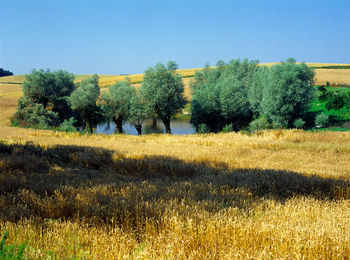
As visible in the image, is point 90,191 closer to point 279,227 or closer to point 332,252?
point 279,227

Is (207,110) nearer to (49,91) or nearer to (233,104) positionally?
(233,104)

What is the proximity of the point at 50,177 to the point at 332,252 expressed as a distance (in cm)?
843

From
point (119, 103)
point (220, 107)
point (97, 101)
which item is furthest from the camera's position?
point (97, 101)

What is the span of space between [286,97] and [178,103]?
59.3 feet

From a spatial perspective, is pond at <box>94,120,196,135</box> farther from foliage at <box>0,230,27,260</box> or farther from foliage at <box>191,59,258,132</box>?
foliage at <box>0,230,27,260</box>

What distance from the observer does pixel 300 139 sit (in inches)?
1064

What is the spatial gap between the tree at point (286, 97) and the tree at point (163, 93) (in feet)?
47.6

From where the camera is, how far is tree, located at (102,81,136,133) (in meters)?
55.4

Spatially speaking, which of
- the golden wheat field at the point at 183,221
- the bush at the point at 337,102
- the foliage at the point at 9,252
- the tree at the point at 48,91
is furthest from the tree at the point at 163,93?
the foliage at the point at 9,252

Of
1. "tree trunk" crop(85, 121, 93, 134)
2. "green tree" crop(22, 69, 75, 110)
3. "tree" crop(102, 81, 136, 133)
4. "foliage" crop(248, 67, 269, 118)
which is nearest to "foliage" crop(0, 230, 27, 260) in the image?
"tree trunk" crop(85, 121, 93, 134)

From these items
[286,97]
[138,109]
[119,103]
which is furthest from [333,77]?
[119,103]

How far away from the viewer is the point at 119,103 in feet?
185

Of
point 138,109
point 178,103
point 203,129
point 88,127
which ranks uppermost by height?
point 178,103

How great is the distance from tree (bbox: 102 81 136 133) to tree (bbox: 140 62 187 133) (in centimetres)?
520
